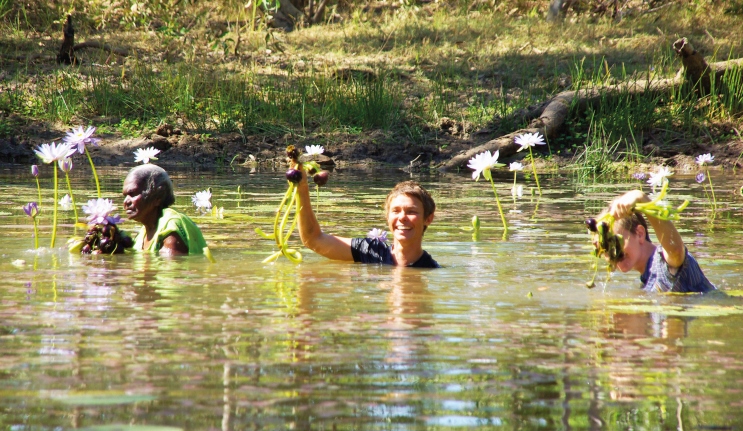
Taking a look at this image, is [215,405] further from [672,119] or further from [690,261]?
[672,119]

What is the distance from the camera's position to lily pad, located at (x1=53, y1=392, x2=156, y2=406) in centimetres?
322

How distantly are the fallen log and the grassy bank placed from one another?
0.60 feet

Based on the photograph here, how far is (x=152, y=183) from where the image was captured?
22.1 ft

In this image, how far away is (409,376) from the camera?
360 cm

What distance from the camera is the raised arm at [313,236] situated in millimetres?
5965

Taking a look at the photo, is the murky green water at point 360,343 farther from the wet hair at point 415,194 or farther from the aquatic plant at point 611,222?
the wet hair at point 415,194

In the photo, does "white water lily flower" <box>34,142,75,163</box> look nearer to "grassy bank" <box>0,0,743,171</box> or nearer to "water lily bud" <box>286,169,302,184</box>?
"water lily bud" <box>286,169,302,184</box>

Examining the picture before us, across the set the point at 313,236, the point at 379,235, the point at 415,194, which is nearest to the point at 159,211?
the point at 313,236

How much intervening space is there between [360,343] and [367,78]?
1430cm

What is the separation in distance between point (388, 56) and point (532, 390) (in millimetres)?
17014

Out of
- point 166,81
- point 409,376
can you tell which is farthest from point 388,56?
point 409,376

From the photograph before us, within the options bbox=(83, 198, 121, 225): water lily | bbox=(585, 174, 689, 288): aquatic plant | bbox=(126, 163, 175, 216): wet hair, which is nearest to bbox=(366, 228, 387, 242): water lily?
bbox=(126, 163, 175, 216): wet hair

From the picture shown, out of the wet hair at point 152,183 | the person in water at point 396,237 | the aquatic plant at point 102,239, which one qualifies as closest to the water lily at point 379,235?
the person in water at point 396,237

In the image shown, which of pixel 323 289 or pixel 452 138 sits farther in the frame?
pixel 452 138
